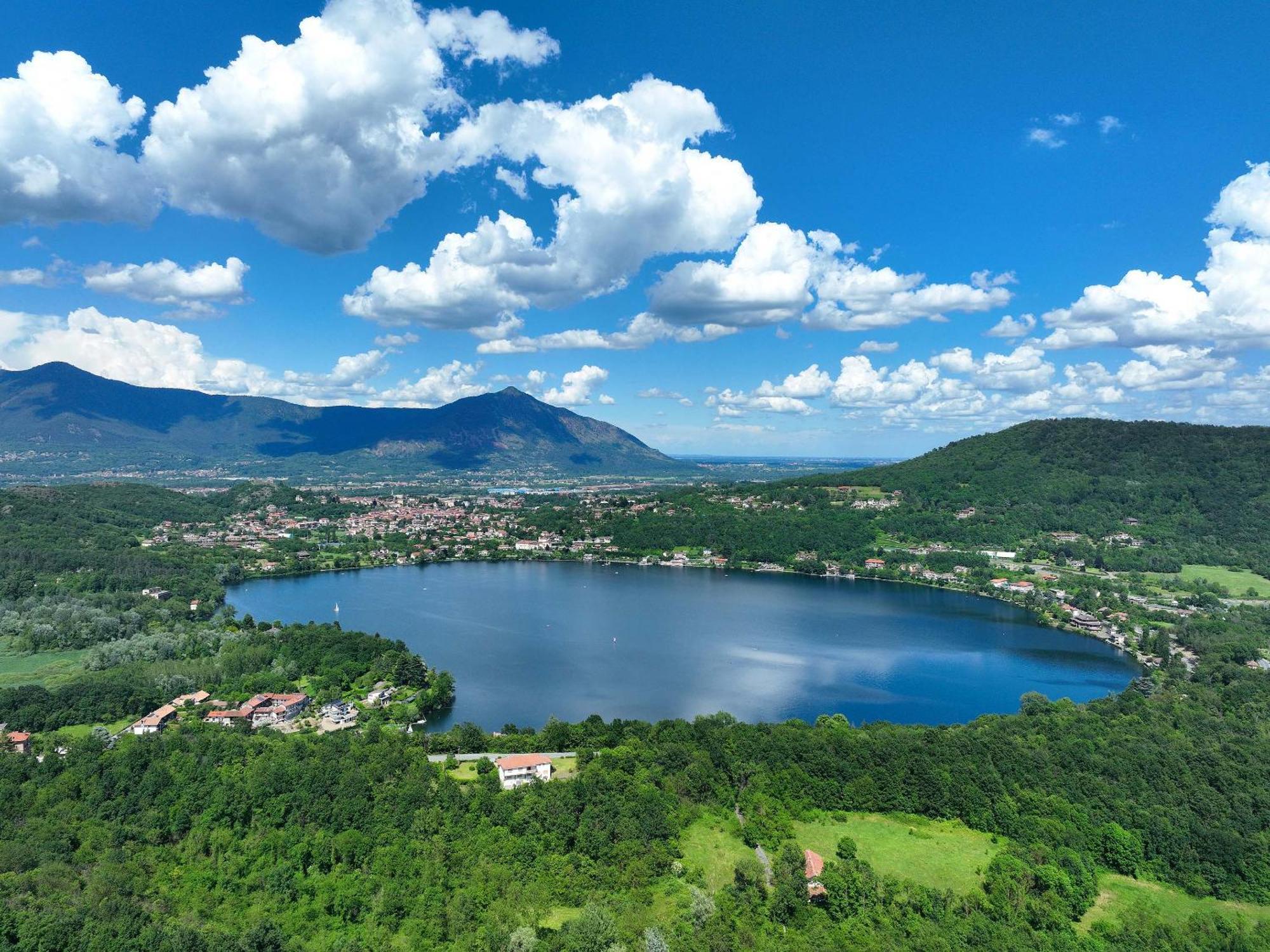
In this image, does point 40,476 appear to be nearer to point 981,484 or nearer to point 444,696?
point 444,696

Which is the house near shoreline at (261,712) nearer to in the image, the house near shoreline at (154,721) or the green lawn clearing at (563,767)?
the house near shoreline at (154,721)

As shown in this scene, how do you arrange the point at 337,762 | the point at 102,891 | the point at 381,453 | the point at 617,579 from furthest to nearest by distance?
the point at 381,453
the point at 617,579
the point at 337,762
the point at 102,891

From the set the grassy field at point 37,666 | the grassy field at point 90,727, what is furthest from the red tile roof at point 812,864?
the grassy field at point 37,666

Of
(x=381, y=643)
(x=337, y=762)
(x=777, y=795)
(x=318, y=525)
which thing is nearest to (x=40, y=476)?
(x=318, y=525)

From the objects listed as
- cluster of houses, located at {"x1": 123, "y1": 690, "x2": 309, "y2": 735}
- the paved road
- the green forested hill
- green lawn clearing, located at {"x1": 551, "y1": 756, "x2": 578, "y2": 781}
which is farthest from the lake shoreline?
green lawn clearing, located at {"x1": 551, "y1": 756, "x2": 578, "y2": 781}

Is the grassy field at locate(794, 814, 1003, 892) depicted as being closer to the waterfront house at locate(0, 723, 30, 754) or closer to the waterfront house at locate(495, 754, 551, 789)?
the waterfront house at locate(495, 754, 551, 789)

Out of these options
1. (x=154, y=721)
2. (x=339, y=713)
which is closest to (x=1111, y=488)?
(x=339, y=713)
